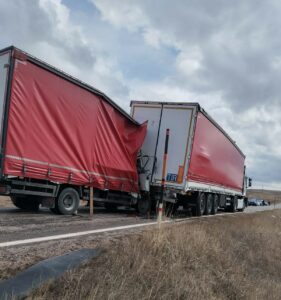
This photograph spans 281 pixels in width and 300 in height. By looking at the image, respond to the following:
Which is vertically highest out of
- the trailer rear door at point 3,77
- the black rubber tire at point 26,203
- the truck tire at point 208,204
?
the trailer rear door at point 3,77

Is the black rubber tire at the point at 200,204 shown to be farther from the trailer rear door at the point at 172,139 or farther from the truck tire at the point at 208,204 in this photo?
the trailer rear door at the point at 172,139

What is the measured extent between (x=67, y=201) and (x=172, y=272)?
646cm

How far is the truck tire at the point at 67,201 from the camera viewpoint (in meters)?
11.9

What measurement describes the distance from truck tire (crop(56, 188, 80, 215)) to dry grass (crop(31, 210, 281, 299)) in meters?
3.96

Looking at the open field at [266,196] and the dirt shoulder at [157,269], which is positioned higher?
the open field at [266,196]

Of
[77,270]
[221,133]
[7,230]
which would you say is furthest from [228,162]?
[77,270]

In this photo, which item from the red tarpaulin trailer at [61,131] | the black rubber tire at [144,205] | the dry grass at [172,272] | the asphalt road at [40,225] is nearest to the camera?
the dry grass at [172,272]

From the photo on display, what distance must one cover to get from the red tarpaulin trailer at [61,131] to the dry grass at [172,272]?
4.02 metres

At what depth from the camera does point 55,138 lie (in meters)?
11.5

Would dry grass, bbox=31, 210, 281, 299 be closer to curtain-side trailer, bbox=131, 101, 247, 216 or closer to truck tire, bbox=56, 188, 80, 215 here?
truck tire, bbox=56, 188, 80, 215

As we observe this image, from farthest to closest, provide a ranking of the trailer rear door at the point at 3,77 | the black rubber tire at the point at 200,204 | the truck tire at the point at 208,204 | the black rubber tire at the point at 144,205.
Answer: the truck tire at the point at 208,204
the black rubber tire at the point at 200,204
the black rubber tire at the point at 144,205
the trailer rear door at the point at 3,77

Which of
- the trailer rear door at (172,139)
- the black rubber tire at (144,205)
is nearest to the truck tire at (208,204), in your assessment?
the trailer rear door at (172,139)

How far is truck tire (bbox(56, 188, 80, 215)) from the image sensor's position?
38.9ft

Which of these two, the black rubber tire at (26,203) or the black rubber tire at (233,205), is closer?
the black rubber tire at (26,203)
